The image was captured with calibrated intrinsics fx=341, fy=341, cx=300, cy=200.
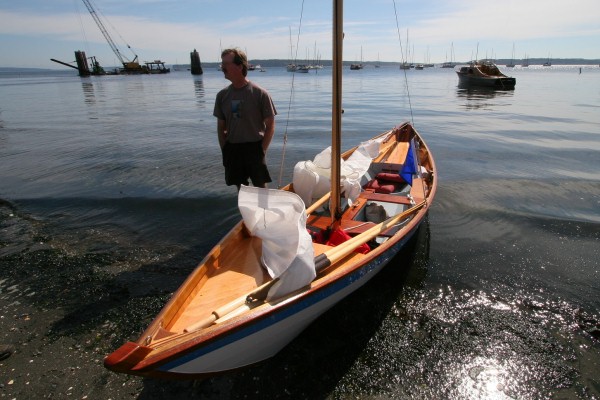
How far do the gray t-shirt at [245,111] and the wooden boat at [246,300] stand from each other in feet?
4.16

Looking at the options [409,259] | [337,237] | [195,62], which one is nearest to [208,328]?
→ [337,237]

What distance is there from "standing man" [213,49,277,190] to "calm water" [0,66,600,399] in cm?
190

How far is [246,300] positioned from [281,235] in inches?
29.6

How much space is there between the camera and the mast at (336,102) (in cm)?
392

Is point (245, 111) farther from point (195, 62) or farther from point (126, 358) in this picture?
point (195, 62)

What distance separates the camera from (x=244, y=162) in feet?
18.1

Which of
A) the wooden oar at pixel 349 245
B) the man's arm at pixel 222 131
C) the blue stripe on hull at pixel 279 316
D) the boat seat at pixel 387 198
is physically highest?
the man's arm at pixel 222 131

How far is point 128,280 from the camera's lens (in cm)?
523

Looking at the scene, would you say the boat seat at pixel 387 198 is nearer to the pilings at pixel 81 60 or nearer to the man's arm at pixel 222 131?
the man's arm at pixel 222 131

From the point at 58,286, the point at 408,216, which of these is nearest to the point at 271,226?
the point at 408,216

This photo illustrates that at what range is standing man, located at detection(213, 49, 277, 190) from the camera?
190 inches

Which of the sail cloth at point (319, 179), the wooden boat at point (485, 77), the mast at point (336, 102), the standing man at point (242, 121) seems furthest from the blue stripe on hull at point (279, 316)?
the wooden boat at point (485, 77)

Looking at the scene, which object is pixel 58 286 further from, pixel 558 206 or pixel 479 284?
pixel 558 206

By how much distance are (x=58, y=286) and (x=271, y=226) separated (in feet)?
11.9
